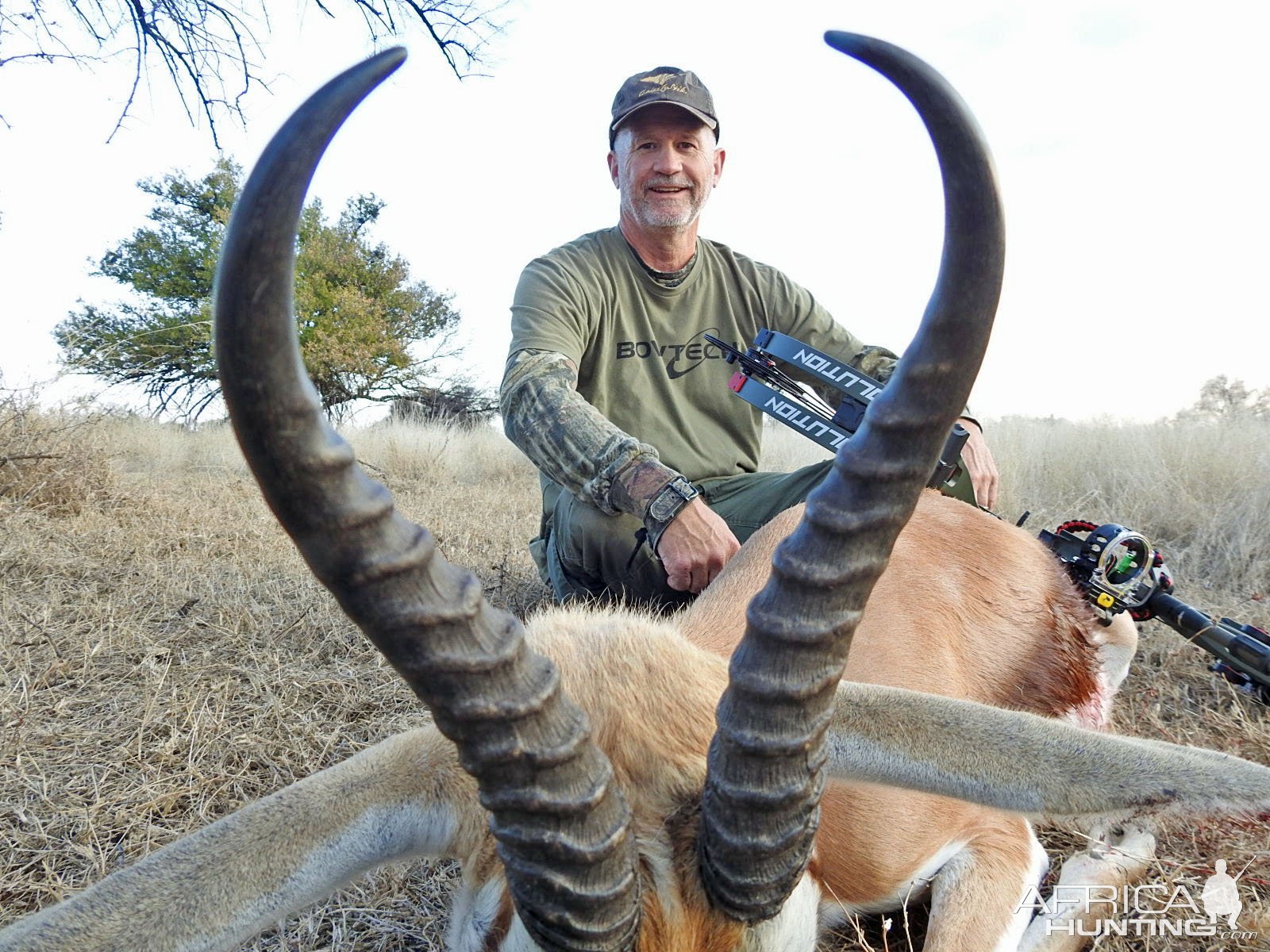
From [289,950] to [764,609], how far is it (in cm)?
173

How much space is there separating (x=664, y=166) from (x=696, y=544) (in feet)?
7.65

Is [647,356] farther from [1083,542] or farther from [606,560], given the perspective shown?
[1083,542]

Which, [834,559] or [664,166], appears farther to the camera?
[664,166]

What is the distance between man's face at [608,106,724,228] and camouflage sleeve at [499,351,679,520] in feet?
3.95

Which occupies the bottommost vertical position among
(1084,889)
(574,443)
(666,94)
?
(1084,889)

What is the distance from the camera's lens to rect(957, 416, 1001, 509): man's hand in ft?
12.9

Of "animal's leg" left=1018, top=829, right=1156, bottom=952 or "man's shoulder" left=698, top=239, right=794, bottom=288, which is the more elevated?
"man's shoulder" left=698, top=239, right=794, bottom=288

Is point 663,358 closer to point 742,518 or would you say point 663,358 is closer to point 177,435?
point 742,518

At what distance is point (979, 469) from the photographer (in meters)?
3.95

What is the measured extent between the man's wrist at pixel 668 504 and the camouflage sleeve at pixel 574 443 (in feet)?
0.08

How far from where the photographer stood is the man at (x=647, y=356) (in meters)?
3.83

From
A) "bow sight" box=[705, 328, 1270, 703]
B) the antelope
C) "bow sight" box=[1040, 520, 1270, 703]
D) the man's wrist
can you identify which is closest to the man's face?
"bow sight" box=[705, 328, 1270, 703]

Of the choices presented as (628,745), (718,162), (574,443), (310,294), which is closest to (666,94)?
(718,162)

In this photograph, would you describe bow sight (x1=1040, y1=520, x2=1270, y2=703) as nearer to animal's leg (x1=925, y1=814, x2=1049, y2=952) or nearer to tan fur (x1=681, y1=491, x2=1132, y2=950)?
tan fur (x1=681, y1=491, x2=1132, y2=950)
